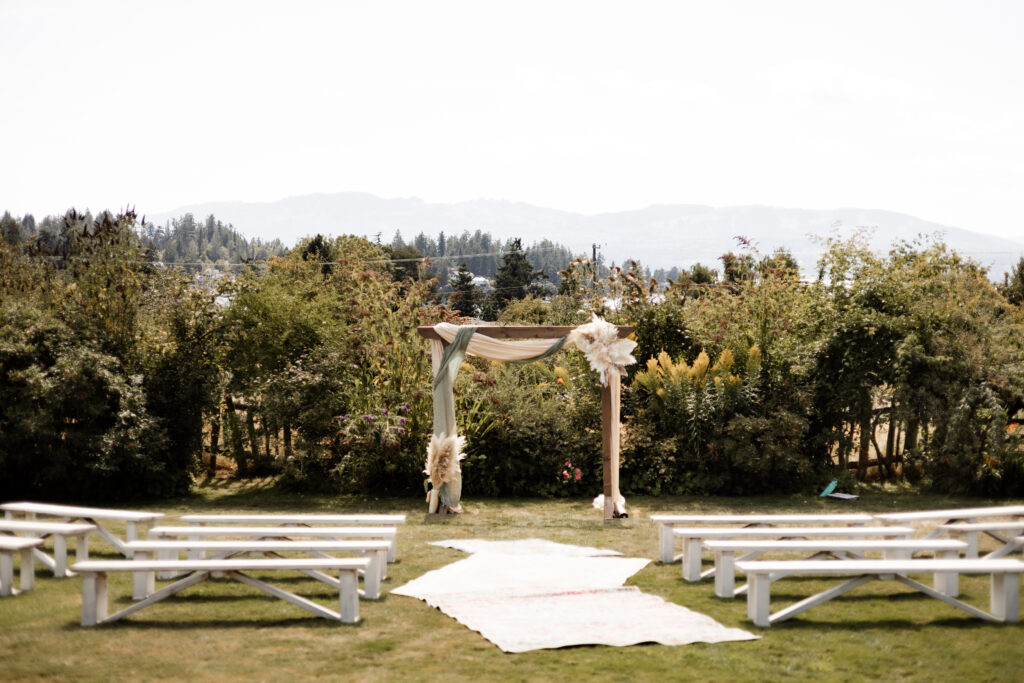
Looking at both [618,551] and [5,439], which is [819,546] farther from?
[5,439]

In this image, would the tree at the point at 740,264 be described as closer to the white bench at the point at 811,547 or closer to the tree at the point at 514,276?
the white bench at the point at 811,547

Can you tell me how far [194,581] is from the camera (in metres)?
5.59

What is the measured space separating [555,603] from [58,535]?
3.71 metres

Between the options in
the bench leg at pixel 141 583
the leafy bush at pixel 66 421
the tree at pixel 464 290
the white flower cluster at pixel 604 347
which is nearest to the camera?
the bench leg at pixel 141 583

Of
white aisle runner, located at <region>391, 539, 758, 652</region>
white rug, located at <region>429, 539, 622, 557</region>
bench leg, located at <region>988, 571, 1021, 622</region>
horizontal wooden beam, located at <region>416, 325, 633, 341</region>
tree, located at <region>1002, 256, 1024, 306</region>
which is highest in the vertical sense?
tree, located at <region>1002, 256, 1024, 306</region>

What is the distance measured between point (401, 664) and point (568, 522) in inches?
208

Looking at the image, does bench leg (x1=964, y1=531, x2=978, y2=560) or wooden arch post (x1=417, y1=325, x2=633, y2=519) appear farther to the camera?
wooden arch post (x1=417, y1=325, x2=633, y2=519)

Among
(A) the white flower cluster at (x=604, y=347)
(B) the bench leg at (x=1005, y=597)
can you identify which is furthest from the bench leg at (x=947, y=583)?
(A) the white flower cluster at (x=604, y=347)

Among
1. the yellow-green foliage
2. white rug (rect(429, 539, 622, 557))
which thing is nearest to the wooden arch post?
the yellow-green foliage

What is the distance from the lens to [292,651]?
5090 mm

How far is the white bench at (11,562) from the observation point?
6044 mm

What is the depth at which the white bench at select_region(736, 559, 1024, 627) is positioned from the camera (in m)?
5.54

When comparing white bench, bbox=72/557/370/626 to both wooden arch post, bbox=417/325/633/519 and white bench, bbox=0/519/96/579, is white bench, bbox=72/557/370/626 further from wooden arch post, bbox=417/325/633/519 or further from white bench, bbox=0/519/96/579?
wooden arch post, bbox=417/325/633/519

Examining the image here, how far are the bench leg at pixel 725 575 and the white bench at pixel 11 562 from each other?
458 centimetres
